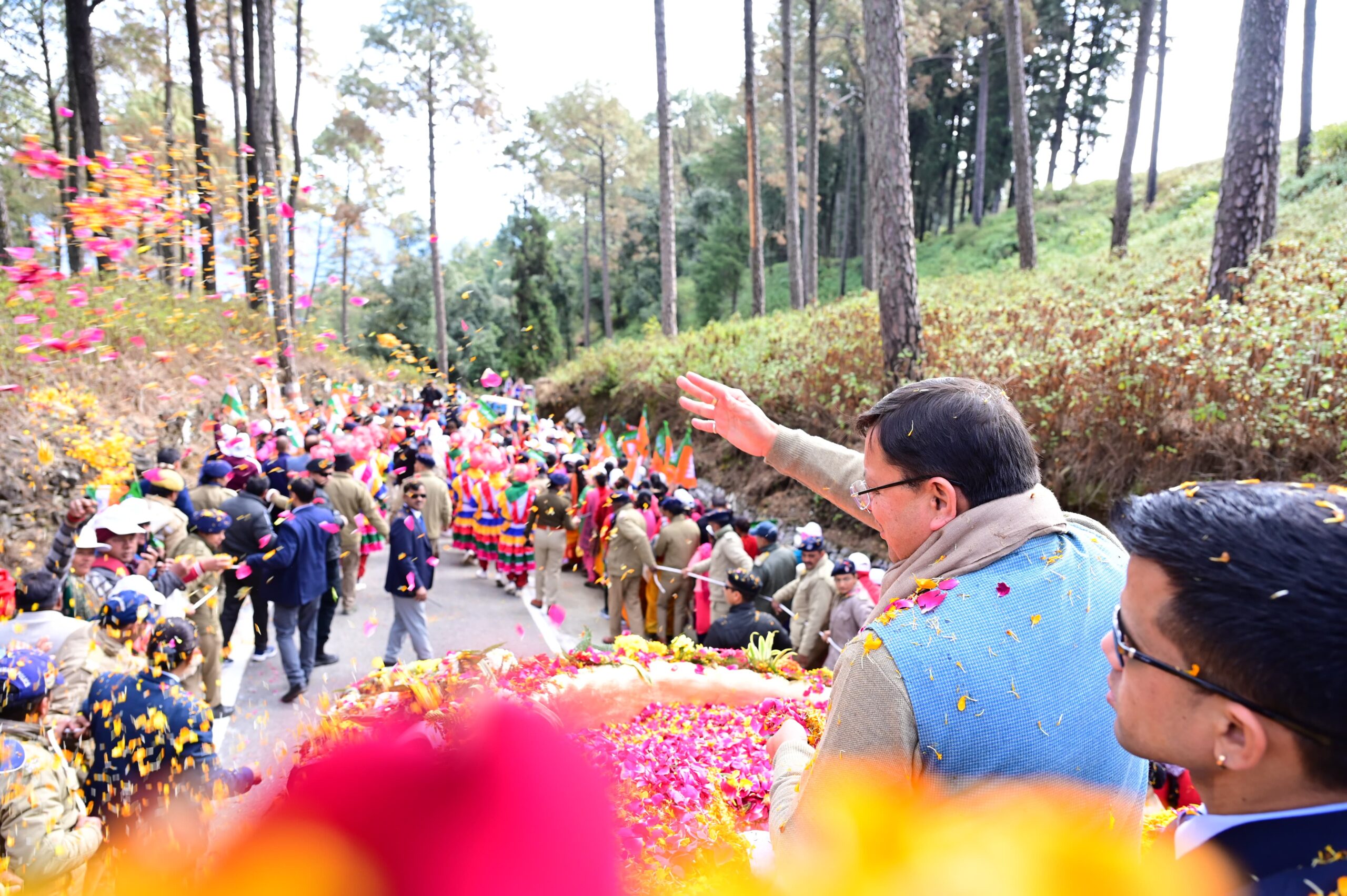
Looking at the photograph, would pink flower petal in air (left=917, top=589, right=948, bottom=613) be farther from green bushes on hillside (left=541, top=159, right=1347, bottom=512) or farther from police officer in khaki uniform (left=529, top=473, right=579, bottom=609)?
police officer in khaki uniform (left=529, top=473, right=579, bottom=609)

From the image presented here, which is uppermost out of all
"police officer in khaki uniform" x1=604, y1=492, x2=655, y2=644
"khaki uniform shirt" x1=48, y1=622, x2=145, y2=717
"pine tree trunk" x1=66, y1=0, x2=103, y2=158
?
"pine tree trunk" x1=66, y1=0, x2=103, y2=158

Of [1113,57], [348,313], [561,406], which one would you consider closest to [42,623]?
[561,406]

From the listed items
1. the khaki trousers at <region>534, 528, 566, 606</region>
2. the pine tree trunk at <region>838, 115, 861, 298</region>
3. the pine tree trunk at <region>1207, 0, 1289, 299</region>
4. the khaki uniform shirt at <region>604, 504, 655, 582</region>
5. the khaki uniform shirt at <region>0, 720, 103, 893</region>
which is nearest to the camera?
the khaki uniform shirt at <region>0, 720, 103, 893</region>

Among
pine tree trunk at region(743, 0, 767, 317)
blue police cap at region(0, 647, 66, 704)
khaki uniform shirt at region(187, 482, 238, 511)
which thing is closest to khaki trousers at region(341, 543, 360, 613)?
khaki uniform shirt at region(187, 482, 238, 511)

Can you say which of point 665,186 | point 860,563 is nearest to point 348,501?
point 860,563

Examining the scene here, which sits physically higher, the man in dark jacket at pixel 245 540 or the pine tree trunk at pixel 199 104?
the pine tree trunk at pixel 199 104

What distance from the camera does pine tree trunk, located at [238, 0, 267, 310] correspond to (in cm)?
1867

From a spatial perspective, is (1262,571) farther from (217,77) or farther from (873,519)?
(217,77)

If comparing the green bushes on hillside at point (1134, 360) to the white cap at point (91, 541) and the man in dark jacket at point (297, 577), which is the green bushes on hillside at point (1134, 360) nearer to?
the man in dark jacket at point (297, 577)

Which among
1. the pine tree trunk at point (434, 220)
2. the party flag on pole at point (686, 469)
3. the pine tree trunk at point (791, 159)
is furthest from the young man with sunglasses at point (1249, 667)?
the pine tree trunk at point (434, 220)

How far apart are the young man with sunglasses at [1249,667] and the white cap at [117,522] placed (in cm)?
624

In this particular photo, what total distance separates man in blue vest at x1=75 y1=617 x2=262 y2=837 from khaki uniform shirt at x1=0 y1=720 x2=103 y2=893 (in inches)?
12.7

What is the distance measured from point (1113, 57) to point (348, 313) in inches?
1752

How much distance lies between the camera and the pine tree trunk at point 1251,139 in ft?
28.4
